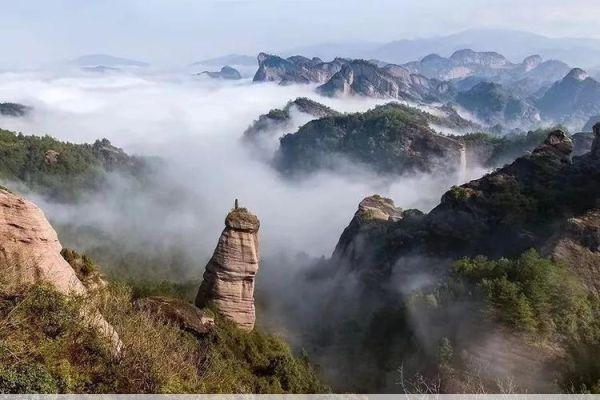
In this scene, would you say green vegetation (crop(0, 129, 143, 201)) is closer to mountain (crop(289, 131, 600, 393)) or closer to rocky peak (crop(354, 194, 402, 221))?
mountain (crop(289, 131, 600, 393))

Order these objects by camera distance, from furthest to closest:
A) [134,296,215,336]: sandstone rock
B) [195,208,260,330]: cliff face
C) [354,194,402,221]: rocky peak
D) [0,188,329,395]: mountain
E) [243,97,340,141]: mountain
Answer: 1. [243,97,340,141]: mountain
2. [354,194,402,221]: rocky peak
3. [195,208,260,330]: cliff face
4. [134,296,215,336]: sandstone rock
5. [0,188,329,395]: mountain

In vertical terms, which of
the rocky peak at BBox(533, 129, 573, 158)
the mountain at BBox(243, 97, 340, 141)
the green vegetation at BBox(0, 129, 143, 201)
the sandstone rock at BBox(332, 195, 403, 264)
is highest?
the rocky peak at BBox(533, 129, 573, 158)

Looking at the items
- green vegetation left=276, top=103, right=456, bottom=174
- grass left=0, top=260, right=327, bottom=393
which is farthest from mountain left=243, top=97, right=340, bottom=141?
grass left=0, top=260, right=327, bottom=393

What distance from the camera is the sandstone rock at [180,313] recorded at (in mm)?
25547

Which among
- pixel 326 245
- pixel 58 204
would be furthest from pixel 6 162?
pixel 326 245

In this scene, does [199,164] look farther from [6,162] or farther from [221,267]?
[221,267]

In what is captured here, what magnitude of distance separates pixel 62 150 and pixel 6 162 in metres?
13.6

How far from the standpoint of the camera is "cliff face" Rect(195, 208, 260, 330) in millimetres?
31234

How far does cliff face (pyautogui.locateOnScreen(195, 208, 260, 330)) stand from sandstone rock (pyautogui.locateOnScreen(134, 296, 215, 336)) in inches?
122

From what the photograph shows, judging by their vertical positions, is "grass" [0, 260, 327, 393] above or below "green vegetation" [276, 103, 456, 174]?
above

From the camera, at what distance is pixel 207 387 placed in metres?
15.4

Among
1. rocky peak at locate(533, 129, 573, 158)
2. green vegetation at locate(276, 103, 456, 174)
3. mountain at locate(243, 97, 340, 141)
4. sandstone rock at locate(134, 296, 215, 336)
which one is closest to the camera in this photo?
sandstone rock at locate(134, 296, 215, 336)

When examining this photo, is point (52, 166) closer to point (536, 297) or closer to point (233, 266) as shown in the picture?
point (233, 266)

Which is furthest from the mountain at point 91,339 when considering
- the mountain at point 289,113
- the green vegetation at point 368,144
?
the mountain at point 289,113
